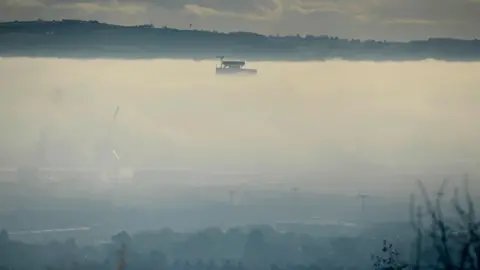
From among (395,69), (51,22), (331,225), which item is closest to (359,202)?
(331,225)

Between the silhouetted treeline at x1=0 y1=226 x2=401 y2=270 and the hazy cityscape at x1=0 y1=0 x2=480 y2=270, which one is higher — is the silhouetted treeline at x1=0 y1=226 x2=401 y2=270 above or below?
below

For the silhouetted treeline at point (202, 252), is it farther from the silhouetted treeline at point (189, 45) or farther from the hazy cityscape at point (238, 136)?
the silhouetted treeline at point (189, 45)

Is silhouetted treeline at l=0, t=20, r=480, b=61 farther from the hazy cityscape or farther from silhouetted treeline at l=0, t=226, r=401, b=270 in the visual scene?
silhouetted treeline at l=0, t=226, r=401, b=270

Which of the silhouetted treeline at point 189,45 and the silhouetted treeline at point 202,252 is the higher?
the silhouetted treeline at point 189,45

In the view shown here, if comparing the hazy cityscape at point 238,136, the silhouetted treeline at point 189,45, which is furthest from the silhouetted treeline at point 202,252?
the silhouetted treeline at point 189,45

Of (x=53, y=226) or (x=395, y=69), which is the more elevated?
(x=395, y=69)

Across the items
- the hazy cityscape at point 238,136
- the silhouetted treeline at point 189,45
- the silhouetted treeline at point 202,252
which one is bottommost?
the silhouetted treeline at point 202,252

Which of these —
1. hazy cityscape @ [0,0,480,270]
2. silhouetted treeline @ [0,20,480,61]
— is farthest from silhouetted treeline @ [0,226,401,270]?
silhouetted treeline @ [0,20,480,61]

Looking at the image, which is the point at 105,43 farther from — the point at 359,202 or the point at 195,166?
the point at 359,202

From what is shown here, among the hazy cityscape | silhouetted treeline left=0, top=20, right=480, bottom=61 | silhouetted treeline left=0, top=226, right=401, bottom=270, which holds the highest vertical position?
silhouetted treeline left=0, top=20, right=480, bottom=61
